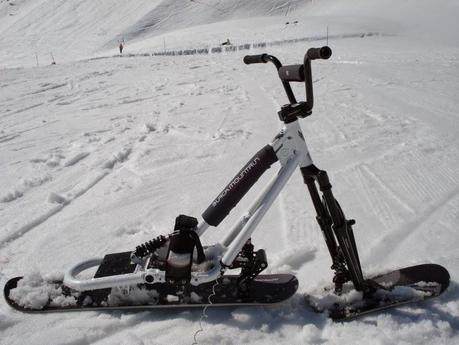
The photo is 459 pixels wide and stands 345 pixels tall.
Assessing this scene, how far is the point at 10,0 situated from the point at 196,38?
154ft

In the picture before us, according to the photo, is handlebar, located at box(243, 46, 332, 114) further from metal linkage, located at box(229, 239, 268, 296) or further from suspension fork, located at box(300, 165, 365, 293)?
metal linkage, located at box(229, 239, 268, 296)

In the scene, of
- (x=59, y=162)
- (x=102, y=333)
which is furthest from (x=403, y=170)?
(x=59, y=162)

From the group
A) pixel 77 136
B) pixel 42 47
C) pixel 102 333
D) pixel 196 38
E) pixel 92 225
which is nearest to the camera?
pixel 102 333

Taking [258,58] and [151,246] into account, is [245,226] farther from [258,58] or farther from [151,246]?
[258,58]

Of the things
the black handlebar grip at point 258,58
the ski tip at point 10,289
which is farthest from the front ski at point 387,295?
the ski tip at point 10,289

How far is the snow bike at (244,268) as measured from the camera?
2.42 meters

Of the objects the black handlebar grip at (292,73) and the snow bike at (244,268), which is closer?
the black handlebar grip at (292,73)

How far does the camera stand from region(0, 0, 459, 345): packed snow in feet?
8.62

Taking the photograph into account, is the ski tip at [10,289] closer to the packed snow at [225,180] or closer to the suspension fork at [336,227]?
the packed snow at [225,180]

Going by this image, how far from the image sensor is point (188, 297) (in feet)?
9.04

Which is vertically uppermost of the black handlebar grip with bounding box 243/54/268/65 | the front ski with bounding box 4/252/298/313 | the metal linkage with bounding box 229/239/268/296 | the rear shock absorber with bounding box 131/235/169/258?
the black handlebar grip with bounding box 243/54/268/65

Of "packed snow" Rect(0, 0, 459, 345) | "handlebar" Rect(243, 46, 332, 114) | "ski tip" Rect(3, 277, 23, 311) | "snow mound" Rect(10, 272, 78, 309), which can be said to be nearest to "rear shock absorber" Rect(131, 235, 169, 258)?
"packed snow" Rect(0, 0, 459, 345)

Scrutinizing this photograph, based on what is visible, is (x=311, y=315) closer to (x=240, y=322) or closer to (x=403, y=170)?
→ (x=240, y=322)

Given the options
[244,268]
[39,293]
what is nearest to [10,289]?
[39,293]
